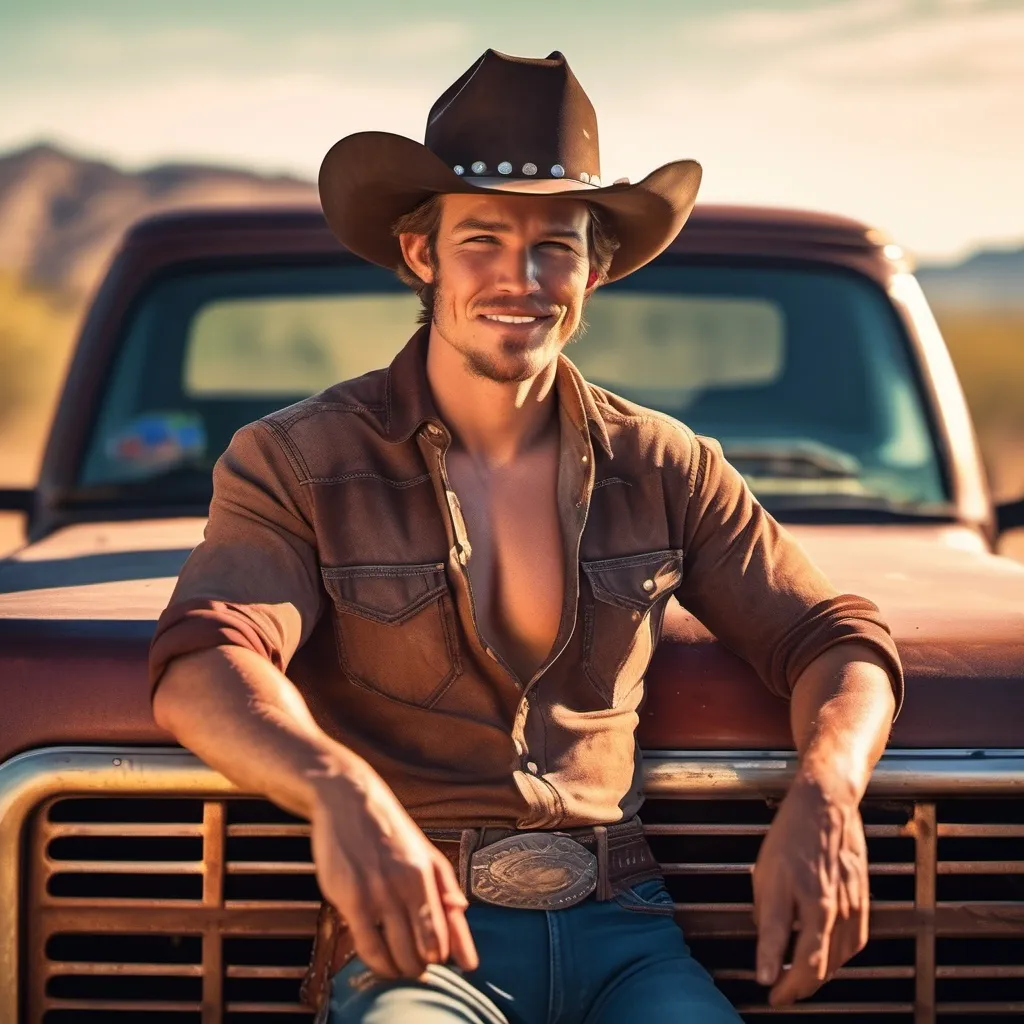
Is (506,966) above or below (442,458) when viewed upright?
below

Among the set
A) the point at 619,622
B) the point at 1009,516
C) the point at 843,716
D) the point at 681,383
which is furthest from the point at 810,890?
the point at 681,383

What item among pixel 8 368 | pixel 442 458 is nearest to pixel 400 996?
pixel 442 458

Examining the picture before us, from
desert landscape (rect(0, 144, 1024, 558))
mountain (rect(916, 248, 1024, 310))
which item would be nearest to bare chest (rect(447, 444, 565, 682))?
desert landscape (rect(0, 144, 1024, 558))

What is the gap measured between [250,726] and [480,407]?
0.69 m

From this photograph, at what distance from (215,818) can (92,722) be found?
206 millimetres

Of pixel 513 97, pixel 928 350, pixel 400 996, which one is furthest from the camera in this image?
pixel 928 350

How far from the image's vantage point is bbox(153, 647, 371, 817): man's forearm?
1.98 m

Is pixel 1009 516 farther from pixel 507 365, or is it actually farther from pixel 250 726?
pixel 250 726

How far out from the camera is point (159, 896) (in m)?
2.40

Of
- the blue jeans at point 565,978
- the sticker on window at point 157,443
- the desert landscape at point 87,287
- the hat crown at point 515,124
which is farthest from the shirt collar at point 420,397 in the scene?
the desert landscape at point 87,287

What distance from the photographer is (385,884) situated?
190 cm

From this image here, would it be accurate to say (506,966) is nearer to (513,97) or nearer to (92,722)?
(92,722)

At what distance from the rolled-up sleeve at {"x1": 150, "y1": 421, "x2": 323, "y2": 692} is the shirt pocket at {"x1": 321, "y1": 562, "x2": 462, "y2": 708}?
5cm

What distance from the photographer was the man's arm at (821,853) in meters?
2.06
